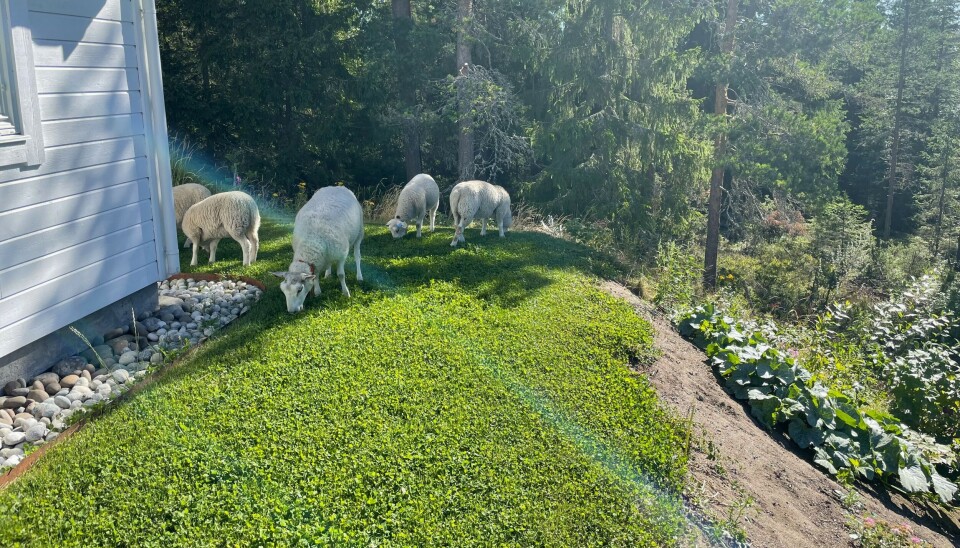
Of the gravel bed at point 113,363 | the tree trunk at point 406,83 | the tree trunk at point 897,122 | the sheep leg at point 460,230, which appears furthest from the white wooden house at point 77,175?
the tree trunk at point 897,122

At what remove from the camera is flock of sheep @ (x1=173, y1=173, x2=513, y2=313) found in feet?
26.3

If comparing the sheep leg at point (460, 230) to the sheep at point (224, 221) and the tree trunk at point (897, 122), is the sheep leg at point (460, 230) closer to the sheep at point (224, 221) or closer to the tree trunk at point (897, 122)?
the sheep at point (224, 221)

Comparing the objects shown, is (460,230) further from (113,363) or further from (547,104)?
(547,104)

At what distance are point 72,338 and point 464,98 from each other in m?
12.5

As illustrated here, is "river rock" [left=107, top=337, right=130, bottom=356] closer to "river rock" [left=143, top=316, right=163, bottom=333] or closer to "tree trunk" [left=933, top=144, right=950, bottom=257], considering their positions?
"river rock" [left=143, top=316, right=163, bottom=333]

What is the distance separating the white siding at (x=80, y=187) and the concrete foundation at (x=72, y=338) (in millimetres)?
161

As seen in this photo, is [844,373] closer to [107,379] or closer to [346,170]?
[107,379]

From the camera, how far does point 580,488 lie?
547cm

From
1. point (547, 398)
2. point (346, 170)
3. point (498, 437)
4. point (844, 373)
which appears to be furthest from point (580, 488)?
point (346, 170)

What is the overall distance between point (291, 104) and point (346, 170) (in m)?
2.50

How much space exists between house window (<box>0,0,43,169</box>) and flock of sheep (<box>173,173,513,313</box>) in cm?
273

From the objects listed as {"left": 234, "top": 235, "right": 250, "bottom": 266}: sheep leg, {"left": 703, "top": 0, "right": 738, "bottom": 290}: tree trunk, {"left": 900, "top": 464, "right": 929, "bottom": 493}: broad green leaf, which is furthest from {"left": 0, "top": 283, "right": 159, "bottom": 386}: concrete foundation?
{"left": 703, "top": 0, "right": 738, "bottom": 290}: tree trunk

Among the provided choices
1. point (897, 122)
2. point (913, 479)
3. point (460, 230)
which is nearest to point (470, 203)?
point (460, 230)

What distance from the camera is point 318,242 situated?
8094mm
